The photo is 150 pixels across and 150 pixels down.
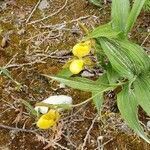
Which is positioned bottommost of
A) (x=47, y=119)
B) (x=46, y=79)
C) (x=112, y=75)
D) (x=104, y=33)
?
(x=46, y=79)

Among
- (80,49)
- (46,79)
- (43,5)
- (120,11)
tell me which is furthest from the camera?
(43,5)

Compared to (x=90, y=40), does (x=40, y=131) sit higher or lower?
lower

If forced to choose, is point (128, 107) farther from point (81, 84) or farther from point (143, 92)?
point (81, 84)

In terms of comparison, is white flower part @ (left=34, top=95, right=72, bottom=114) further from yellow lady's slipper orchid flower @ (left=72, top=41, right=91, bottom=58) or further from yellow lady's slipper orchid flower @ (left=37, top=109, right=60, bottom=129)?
yellow lady's slipper orchid flower @ (left=72, top=41, right=91, bottom=58)

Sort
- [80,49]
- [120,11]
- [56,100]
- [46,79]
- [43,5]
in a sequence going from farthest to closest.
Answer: [43,5], [46,79], [56,100], [120,11], [80,49]

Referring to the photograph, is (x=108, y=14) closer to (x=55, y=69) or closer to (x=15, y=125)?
(x=55, y=69)

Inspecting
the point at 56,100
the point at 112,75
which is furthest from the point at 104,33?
the point at 56,100

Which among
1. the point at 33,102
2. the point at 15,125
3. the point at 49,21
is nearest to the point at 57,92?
the point at 33,102
